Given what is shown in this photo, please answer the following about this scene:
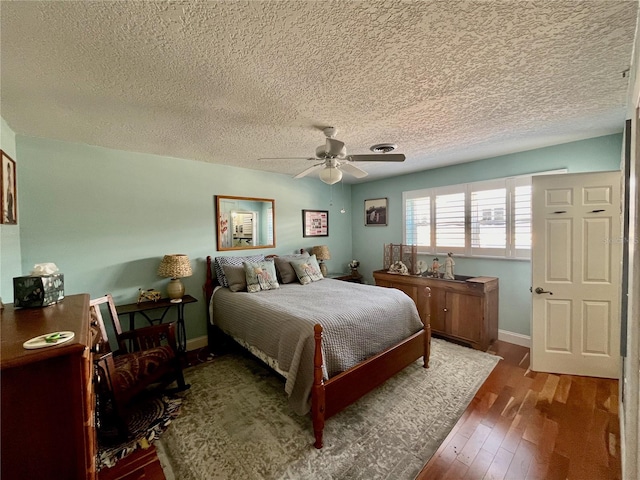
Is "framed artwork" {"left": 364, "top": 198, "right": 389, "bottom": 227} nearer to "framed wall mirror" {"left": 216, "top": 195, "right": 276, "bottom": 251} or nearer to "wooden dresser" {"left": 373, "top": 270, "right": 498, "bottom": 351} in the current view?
"wooden dresser" {"left": 373, "top": 270, "right": 498, "bottom": 351}

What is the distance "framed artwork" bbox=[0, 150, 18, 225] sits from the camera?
1.80m

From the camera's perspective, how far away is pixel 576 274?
2475mm

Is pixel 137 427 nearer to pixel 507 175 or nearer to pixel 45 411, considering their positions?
pixel 45 411

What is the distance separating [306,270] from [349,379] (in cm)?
184

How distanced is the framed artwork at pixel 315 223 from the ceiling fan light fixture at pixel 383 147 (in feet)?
6.27

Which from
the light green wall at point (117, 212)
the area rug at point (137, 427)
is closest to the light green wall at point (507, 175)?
the light green wall at point (117, 212)

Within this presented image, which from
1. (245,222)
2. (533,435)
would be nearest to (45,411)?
(533,435)

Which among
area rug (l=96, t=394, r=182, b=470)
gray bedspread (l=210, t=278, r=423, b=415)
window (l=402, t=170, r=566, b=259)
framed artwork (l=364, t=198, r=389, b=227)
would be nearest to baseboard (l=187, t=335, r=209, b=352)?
gray bedspread (l=210, t=278, r=423, b=415)

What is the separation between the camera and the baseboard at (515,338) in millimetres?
3188

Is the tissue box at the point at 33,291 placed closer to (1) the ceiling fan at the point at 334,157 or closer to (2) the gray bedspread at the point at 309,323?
(2) the gray bedspread at the point at 309,323

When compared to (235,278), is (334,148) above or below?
above

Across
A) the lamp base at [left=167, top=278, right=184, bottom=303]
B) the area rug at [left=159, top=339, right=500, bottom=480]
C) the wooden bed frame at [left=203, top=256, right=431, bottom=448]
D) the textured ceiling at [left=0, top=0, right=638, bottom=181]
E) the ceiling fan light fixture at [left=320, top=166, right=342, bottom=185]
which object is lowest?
the area rug at [left=159, top=339, right=500, bottom=480]

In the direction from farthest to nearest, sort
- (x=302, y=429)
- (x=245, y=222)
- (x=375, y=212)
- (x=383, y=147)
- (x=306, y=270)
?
(x=375, y=212)
(x=245, y=222)
(x=306, y=270)
(x=383, y=147)
(x=302, y=429)

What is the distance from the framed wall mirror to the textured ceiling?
1.22 metres
